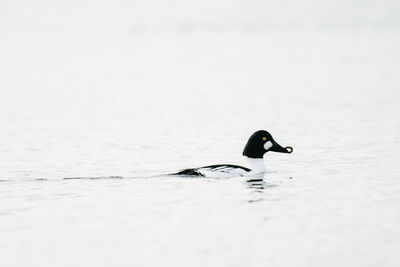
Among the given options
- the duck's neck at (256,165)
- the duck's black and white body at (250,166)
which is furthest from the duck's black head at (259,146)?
the duck's neck at (256,165)

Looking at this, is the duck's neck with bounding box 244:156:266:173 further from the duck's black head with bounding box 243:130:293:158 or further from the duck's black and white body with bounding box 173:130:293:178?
the duck's black head with bounding box 243:130:293:158

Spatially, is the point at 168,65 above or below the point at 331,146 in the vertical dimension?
above

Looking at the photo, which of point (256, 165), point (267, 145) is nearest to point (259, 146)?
point (267, 145)

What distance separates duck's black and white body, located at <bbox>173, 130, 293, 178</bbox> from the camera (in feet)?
52.9

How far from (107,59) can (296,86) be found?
50270mm

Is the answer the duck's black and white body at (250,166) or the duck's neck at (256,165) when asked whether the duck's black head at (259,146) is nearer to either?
the duck's black and white body at (250,166)

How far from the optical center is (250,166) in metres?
17.0

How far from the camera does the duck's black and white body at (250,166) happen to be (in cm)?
1611

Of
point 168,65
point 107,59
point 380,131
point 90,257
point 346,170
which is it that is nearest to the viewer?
point 90,257

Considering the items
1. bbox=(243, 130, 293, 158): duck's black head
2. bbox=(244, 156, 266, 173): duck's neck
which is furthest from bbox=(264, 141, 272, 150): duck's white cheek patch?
bbox=(244, 156, 266, 173): duck's neck

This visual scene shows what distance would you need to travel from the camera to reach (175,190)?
14672 millimetres

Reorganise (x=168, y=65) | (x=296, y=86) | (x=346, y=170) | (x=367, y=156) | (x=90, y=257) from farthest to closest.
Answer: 1. (x=168, y=65)
2. (x=296, y=86)
3. (x=367, y=156)
4. (x=346, y=170)
5. (x=90, y=257)

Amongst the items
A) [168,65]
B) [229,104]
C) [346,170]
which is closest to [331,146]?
[346,170]

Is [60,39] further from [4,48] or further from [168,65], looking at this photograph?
[168,65]
